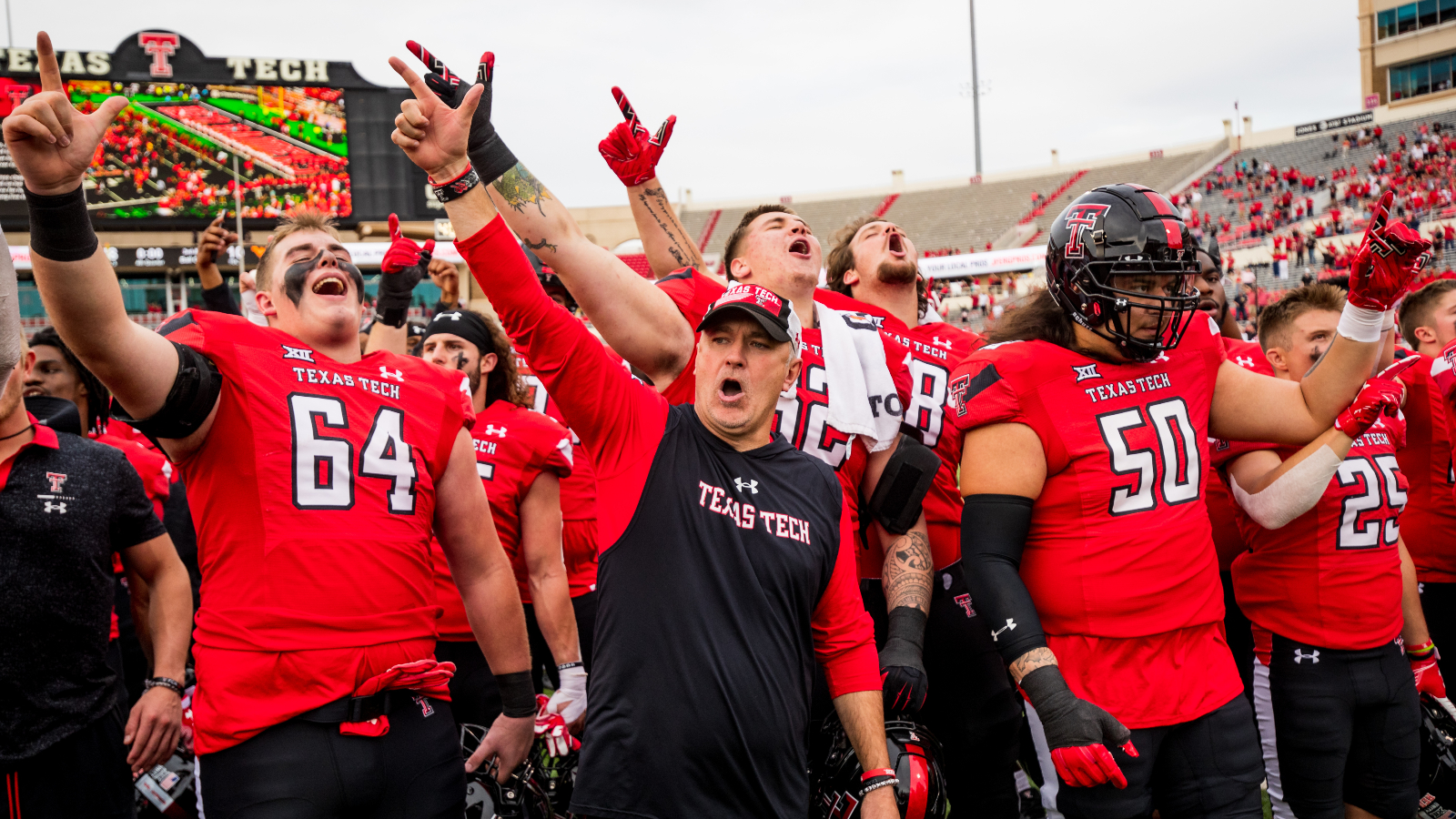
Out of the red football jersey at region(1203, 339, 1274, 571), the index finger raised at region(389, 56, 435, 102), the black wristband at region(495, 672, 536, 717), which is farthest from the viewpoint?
the red football jersey at region(1203, 339, 1274, 571)

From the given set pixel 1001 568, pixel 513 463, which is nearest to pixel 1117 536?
pixel 1001 568

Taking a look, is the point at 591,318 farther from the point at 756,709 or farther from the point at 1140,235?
the point at 1140,235

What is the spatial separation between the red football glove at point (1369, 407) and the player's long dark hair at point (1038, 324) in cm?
96

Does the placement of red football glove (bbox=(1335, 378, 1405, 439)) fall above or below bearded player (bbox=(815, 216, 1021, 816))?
above

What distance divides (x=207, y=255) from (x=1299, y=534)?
200 inches

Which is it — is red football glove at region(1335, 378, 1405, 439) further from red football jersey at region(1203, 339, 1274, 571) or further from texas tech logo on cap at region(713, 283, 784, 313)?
texas tech logo on cap at region(713, 283, 784, 313)

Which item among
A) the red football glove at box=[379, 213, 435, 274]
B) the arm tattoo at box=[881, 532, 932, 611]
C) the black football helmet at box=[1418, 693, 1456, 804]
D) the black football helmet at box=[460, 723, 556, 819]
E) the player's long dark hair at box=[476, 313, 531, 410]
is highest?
the red football glove at box=[379, 213, 435, 274]

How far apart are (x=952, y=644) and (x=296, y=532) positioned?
2.41 metres

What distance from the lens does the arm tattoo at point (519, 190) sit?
2791 millimetres

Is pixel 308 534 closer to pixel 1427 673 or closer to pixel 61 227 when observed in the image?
pixel 61 227

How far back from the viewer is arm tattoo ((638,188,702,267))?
162 inches

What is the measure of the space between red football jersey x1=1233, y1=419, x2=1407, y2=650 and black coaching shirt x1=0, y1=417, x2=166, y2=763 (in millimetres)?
4183

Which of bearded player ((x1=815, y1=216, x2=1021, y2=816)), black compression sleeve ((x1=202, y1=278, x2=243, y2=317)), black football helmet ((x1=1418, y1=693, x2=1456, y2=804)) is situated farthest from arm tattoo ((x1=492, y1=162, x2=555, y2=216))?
black football helmet ((x1=1418, y1=693, x2=1456, y2=804))

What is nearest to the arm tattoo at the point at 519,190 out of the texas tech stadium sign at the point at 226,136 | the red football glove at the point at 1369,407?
the red football glove at the point at 1369,407
